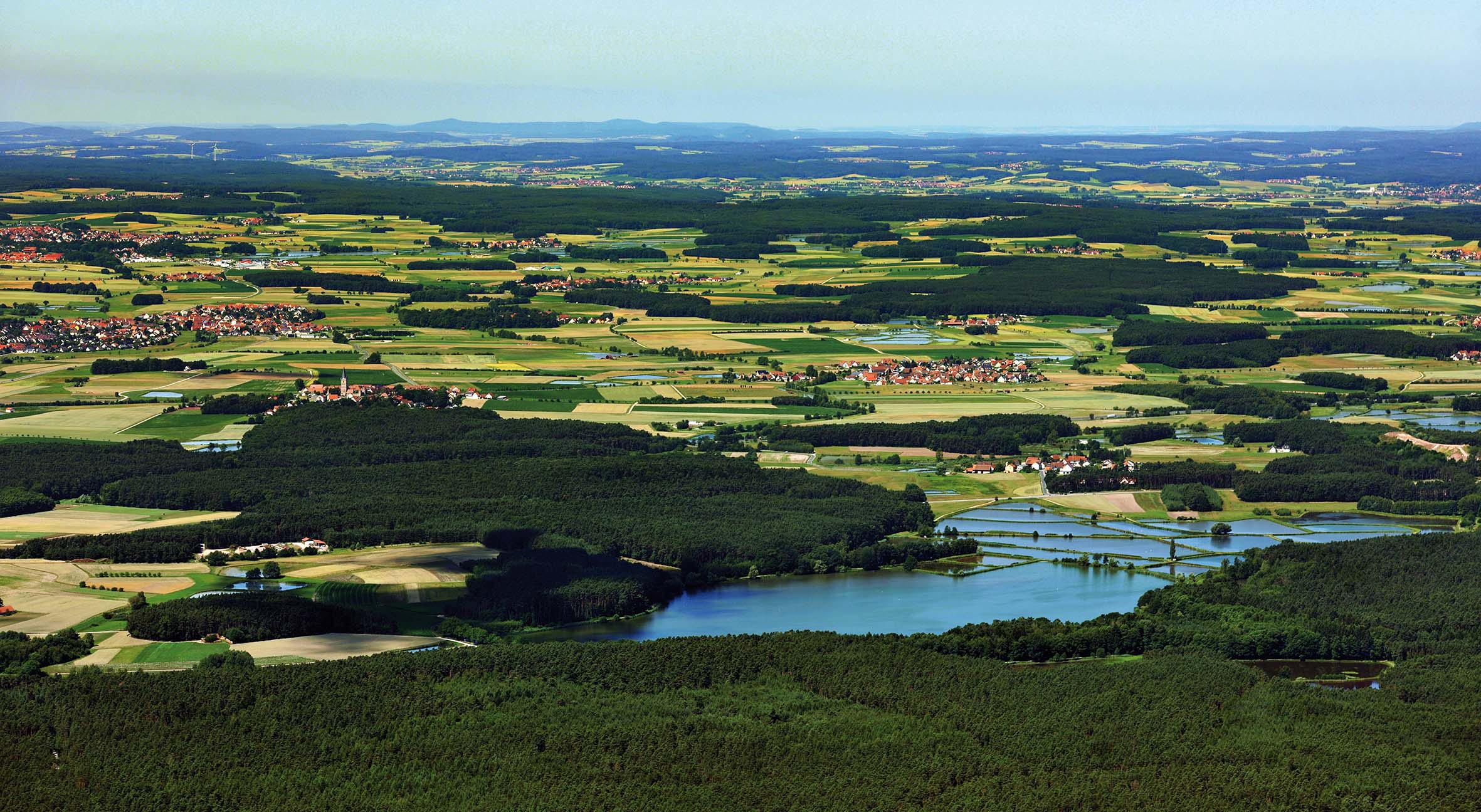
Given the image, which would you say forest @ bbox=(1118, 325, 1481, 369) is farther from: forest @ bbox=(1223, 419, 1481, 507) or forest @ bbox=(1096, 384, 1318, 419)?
forest @ bbox=(1223, 419, 1481, 507)

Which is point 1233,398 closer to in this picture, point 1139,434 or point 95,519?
point 1139,434

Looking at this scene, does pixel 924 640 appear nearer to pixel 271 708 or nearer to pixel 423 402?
pixel 271 708

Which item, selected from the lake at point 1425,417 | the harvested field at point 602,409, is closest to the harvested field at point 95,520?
the harvested field at point 602,409

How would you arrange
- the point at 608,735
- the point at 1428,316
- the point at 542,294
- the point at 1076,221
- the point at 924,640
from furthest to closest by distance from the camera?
the point at 1076,221 < the point at 542,294 < the point at 1428,316 < the point at 924,640 < the point at 608,735

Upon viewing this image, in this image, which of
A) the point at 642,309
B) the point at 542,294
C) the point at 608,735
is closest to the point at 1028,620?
the point at 608,735

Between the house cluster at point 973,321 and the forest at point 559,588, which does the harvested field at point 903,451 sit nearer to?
the forest at point 559,588

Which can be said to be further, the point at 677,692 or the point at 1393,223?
the point at 1393,223

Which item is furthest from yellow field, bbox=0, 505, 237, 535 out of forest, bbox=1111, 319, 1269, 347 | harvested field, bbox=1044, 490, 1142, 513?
forest, bbox=1111, 319, 1269, 347
